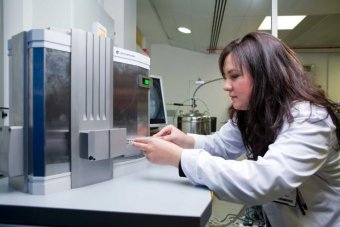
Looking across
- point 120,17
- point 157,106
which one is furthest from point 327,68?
point 157,106

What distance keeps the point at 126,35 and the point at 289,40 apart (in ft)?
10.2

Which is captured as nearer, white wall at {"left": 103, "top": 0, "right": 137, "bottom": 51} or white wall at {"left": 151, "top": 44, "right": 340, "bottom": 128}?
white wall at {"left": 103, "top": 0, "right": 137, "bottom": 51}

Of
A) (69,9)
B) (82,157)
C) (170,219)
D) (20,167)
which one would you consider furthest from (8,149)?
(69,9)

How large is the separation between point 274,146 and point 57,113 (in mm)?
516

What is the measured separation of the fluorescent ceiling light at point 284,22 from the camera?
3.35 metres

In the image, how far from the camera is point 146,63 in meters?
0.93

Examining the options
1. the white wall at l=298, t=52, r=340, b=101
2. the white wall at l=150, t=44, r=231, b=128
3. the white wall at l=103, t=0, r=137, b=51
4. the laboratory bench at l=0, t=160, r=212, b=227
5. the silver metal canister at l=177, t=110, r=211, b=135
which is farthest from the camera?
the white wall at l=150, t=44, r=231, b=128

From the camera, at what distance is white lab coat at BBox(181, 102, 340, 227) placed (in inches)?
24.8

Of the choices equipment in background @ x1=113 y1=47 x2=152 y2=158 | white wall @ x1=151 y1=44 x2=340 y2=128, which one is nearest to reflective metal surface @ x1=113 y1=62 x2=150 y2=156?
equipment in background @ x1=113 y1=47 x2=152 y2=158

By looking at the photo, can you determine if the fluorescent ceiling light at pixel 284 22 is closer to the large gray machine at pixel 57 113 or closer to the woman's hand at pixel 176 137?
the woman's hand at pixel 176 137

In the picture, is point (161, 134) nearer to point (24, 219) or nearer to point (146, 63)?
point (146, 63)

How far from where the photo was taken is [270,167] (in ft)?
2.08

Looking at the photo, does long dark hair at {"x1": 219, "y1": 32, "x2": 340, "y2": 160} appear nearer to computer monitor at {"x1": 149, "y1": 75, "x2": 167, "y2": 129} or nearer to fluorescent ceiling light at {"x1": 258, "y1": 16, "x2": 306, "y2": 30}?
computer monitor at {"x1": 149, "y1": 75, "x2": 167, "y2": 129}

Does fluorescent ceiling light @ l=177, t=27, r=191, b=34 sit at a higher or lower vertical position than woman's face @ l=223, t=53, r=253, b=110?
higher
